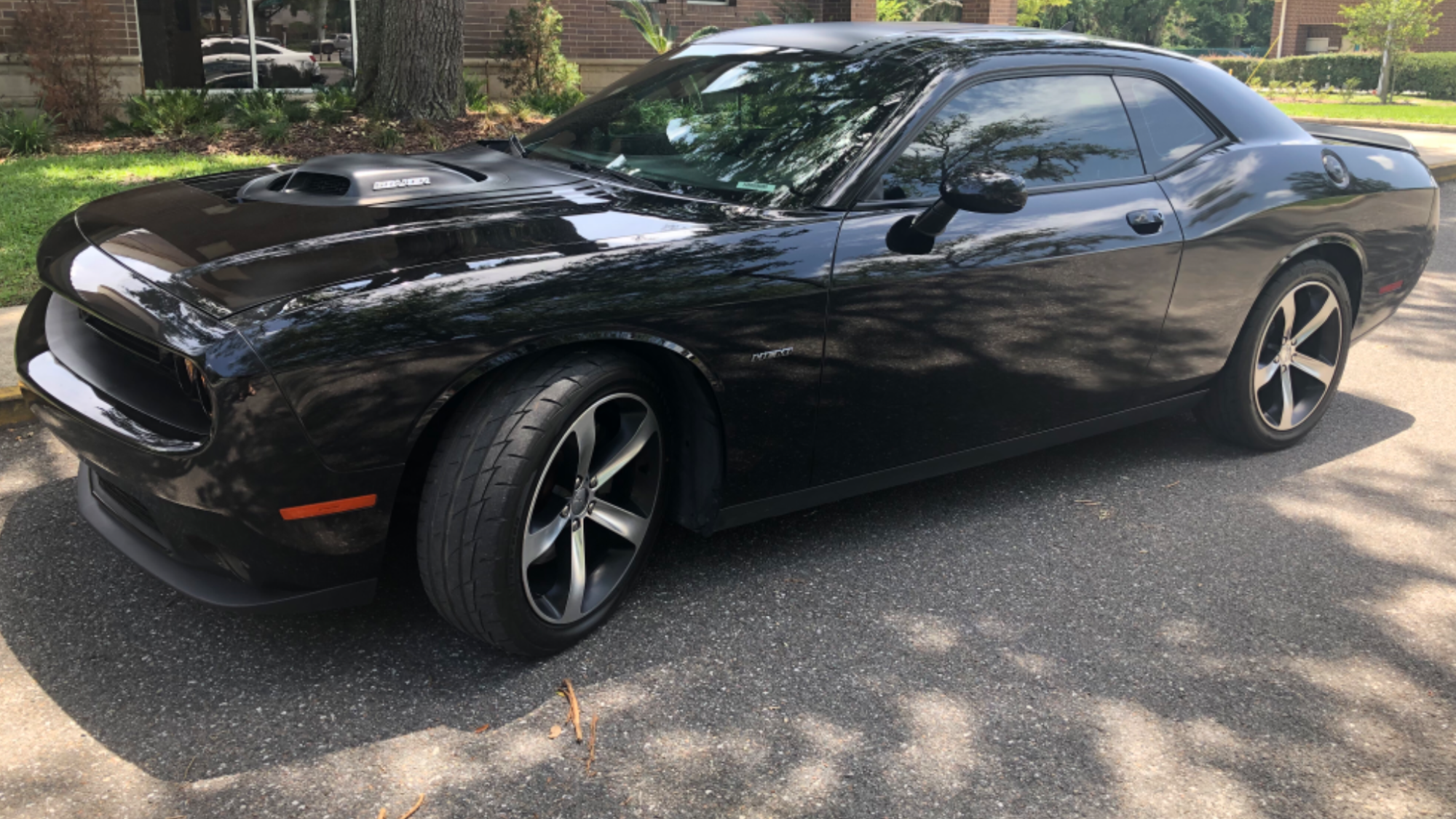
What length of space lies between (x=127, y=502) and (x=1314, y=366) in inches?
172

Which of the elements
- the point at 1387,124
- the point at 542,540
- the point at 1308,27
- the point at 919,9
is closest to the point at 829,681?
the point at 542,540

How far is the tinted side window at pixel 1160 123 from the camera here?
407 cm

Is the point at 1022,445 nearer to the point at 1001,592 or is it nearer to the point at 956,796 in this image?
the point at 1001,592

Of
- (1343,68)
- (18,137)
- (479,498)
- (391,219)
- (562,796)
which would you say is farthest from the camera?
(1343,68)

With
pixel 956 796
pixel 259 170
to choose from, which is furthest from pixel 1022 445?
pixel 259 170

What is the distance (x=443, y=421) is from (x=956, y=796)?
4.84ft

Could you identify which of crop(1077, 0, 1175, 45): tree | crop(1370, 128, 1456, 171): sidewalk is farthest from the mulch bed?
crop(1077, 0, 1175, 45): tree

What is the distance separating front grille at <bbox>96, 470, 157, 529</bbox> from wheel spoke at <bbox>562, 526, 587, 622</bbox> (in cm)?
100

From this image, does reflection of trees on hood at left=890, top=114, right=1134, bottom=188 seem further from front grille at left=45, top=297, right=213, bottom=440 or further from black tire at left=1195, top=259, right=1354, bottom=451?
front grille at left=45, top=297, right=213, bottom=440

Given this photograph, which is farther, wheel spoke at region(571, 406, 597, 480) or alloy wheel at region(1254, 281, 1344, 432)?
alloy wheel at region(1254, 281, 1344, 432)

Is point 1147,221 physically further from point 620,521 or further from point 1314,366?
point 620,521

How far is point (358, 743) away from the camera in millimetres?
2629

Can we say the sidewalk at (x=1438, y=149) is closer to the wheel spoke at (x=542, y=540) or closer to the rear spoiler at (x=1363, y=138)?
the rear spoiler at (x=1363, y=138)

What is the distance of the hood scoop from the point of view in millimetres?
3213
